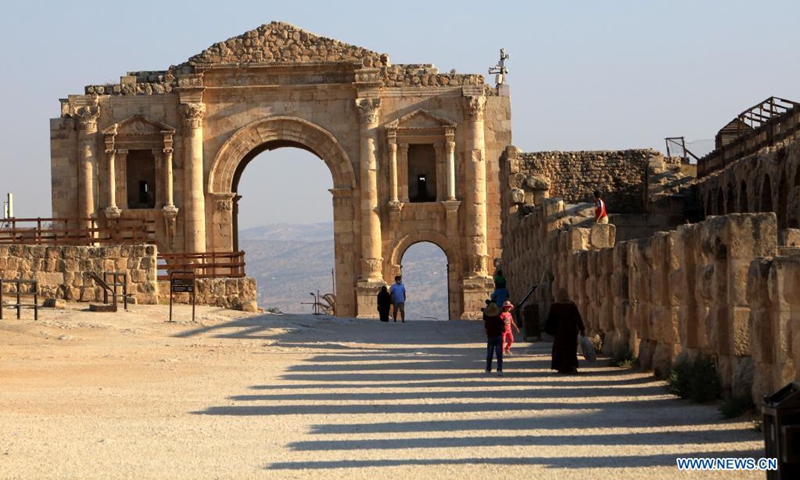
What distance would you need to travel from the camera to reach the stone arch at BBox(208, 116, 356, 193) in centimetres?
3938

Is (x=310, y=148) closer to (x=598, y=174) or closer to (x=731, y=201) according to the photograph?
(x=598, y=174)

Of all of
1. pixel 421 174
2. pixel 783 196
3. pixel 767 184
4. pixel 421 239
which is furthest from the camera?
pixel 421 174

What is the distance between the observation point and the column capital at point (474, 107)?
39.0m

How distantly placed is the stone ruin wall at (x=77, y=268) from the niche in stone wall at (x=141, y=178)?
1143 cm

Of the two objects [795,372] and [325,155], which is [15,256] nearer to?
[325,155]

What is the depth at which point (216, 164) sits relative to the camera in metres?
39.5

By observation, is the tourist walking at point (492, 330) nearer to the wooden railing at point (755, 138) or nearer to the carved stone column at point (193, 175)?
the wooden railing at point (755, 138)

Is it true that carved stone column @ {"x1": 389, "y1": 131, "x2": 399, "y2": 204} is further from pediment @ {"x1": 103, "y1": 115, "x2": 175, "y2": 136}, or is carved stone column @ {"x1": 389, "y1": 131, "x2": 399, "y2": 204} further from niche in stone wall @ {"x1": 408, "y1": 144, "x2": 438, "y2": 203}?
pediment @ {"x1": 103, "y1": 115, "x2": 175, "y2": 136}

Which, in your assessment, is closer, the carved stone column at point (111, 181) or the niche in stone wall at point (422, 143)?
the niche in stone wall at point (422, 143)

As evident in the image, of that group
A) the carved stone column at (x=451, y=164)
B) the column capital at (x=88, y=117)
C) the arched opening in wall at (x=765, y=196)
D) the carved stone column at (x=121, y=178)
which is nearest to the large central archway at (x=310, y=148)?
the carved stone column at (x=121, y=178)

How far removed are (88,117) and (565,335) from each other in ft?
85.8

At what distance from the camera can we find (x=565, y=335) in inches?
627

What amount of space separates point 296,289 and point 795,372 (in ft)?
549

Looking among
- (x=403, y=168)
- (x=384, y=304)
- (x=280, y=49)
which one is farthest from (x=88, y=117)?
(x=384, y=304)
